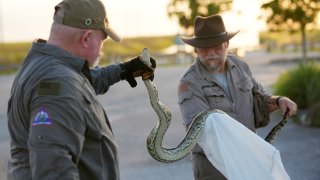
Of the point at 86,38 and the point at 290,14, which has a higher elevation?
the point at 86,38

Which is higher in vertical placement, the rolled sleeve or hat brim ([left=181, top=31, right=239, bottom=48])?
hat brim ([left=181, top=31, right=239, bottom=48])

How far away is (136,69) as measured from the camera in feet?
13.2

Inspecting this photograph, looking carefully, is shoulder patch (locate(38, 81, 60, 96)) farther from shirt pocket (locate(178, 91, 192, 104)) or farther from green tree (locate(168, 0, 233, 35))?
green tree (locate(168, 0, 233, 35))

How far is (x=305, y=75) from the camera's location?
14.9 metres

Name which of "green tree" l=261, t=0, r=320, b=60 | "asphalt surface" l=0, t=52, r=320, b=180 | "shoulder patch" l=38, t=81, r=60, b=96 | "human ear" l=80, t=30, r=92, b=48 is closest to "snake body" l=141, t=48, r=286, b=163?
"human ear" l=80, t=30, r=92, b=48

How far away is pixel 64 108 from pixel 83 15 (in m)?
0.50

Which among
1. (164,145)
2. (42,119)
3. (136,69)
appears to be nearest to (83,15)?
(42,119)

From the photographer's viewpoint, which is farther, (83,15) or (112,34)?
(112,34)

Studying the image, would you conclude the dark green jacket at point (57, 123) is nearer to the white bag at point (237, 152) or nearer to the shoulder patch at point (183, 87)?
the white bag at point (237, 152)

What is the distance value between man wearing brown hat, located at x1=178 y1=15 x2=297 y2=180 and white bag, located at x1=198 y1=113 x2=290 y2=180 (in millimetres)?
369

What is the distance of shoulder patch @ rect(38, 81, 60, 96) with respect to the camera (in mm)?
2805

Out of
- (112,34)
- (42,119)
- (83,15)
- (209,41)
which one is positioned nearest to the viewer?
(42,119)

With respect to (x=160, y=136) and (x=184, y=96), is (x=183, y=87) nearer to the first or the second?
(x=184, y=96)

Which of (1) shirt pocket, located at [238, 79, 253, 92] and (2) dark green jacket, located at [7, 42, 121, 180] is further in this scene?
(1) shirt pocket, located at [238, 79, 253, 92]
